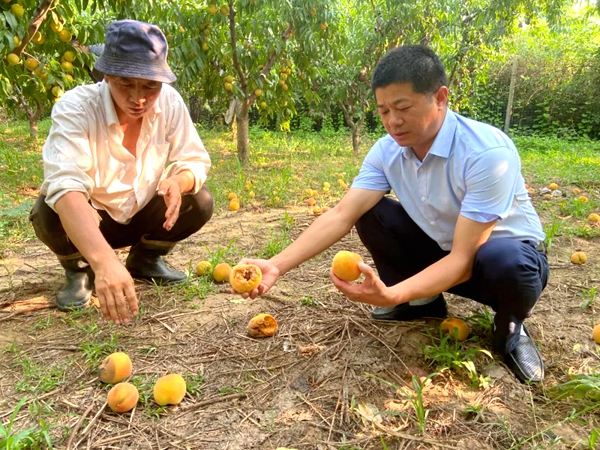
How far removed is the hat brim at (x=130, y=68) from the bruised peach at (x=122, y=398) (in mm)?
1185

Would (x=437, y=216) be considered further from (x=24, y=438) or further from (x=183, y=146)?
(x=24, y=438)

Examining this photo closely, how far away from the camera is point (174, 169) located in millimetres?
2408

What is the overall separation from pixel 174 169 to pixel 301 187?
2882 mm

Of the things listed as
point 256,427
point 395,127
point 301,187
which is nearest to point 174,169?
point 395,127

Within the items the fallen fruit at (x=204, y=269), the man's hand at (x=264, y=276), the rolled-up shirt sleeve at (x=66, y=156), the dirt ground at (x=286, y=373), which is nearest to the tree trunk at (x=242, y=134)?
the fallen fruit at (x=204, y=269)

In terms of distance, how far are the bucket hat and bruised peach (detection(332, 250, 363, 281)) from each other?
1030 mm

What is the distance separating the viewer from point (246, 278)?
178cm

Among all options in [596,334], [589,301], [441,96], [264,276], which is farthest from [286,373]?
[589,301]

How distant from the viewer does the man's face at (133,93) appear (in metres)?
1.98

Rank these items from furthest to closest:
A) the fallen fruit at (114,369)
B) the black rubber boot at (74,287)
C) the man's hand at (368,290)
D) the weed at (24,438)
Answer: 1. the black rubber boot at (74,287)
2. the fallen fruit at (114,369)
3. the man's hand at (368,290)
4. the weed at (24,438)

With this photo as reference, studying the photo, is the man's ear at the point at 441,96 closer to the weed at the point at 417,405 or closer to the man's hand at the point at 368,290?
the man's hand at the point at 368,290

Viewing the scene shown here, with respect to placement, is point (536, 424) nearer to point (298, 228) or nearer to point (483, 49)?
point (298, 228)

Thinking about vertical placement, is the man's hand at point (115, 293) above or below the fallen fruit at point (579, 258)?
above

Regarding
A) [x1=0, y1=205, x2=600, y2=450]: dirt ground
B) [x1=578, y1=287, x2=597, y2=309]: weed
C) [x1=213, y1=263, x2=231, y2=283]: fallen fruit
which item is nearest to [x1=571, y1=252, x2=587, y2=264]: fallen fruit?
[x1=0, y1=205, x2=600, y2=450]: dirt ground
